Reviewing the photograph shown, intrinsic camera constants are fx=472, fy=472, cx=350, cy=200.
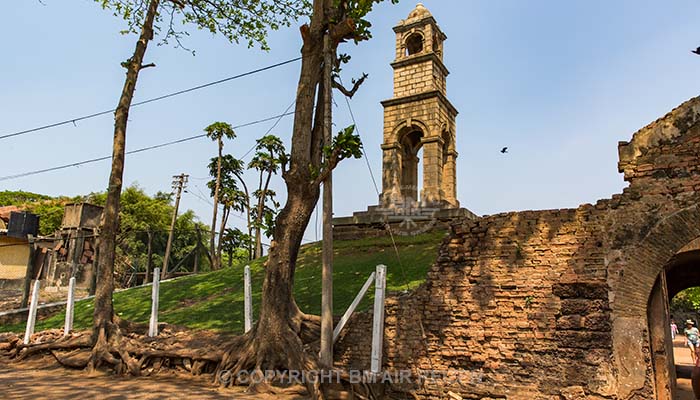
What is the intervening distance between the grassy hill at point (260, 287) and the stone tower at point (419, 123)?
2.39 m

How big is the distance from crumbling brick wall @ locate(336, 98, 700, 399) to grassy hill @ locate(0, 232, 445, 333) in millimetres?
2035

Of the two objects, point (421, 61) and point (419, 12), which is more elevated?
point (419, 12)

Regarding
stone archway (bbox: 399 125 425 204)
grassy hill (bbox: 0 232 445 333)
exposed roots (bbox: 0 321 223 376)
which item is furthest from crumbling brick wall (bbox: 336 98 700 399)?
stone archway (bbox: 399 125 425 204)

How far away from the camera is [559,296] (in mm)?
7012

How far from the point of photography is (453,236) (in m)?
8.21

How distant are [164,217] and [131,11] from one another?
25.1 metres

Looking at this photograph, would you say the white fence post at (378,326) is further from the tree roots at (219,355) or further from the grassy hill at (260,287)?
the grassy hill at (260,287)

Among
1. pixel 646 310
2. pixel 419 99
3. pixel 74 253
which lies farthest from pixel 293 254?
pixel 74 253

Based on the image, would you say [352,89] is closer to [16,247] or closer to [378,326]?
[378,326]

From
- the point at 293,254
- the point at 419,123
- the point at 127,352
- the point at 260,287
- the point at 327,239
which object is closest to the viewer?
the point at 327,239

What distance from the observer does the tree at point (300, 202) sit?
751 centimetres

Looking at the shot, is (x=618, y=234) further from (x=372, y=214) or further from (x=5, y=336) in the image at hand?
(x=5, y=336)

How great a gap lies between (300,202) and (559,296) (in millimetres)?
4398

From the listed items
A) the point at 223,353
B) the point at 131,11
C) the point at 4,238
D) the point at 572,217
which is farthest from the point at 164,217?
the point at 572,217
